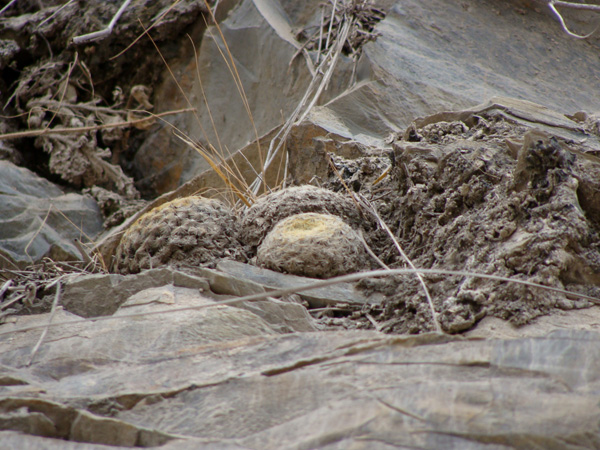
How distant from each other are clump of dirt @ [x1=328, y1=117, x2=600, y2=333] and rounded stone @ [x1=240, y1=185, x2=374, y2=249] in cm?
27

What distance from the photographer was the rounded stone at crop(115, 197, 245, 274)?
7.80 ft

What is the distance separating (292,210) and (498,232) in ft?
3.08

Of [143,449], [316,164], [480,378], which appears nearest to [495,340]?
[480,378]

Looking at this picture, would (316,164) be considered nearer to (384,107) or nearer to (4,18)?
(384,107)

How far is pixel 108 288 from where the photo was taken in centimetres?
222

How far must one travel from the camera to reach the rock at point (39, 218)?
4.52 metres

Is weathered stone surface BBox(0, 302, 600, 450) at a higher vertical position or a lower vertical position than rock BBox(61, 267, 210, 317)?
higher

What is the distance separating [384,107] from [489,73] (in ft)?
3.31

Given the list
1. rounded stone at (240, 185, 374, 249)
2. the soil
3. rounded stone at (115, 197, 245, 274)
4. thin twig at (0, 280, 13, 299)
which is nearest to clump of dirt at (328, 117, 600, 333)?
the soil

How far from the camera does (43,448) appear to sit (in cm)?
122

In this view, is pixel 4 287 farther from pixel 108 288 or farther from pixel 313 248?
pixel 313 248

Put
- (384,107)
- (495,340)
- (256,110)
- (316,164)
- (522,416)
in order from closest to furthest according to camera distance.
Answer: (522,416)
(495,340)
(316,164)
(384,107)
(256,110)

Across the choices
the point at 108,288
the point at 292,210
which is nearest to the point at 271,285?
the point at 292,210

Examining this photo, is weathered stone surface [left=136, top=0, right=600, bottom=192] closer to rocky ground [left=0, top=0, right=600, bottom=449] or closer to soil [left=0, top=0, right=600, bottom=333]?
rocky ground [left=0, top=0, right=600, bottom=449]
